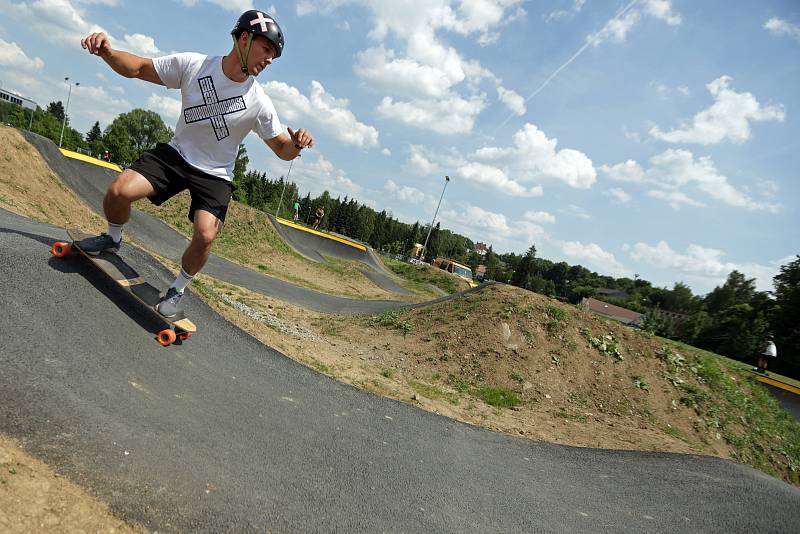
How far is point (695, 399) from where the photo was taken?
11.2m

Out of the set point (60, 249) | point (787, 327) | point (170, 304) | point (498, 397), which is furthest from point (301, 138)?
point (787, 327)

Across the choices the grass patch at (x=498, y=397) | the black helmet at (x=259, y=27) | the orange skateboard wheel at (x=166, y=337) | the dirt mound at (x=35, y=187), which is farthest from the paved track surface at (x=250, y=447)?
the dirt mound at (x=35, y=187)

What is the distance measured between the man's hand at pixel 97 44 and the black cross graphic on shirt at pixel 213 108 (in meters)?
0.82

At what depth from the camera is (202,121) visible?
419 cm

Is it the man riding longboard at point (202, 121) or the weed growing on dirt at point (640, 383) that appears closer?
the man riding longboard at point (202, 121)

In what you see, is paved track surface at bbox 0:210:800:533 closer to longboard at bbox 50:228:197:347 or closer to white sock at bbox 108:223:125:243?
longboard at bbox 50:228:197:347

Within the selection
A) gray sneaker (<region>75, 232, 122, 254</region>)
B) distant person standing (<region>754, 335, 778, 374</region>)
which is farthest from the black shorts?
distant person standing (<region>754, 335, 778, 374</region>)

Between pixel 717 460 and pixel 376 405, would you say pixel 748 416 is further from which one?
pixel 376 405

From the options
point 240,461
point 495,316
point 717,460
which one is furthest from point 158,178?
point 495,316

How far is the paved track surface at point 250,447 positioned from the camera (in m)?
2.79

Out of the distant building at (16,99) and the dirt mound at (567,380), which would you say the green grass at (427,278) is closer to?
the dirt mound at (567,380)

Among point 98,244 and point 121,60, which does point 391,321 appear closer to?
point 98,244

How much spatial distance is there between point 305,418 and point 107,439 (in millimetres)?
1988

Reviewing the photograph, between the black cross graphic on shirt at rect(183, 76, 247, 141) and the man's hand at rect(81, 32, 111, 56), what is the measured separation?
82cm
